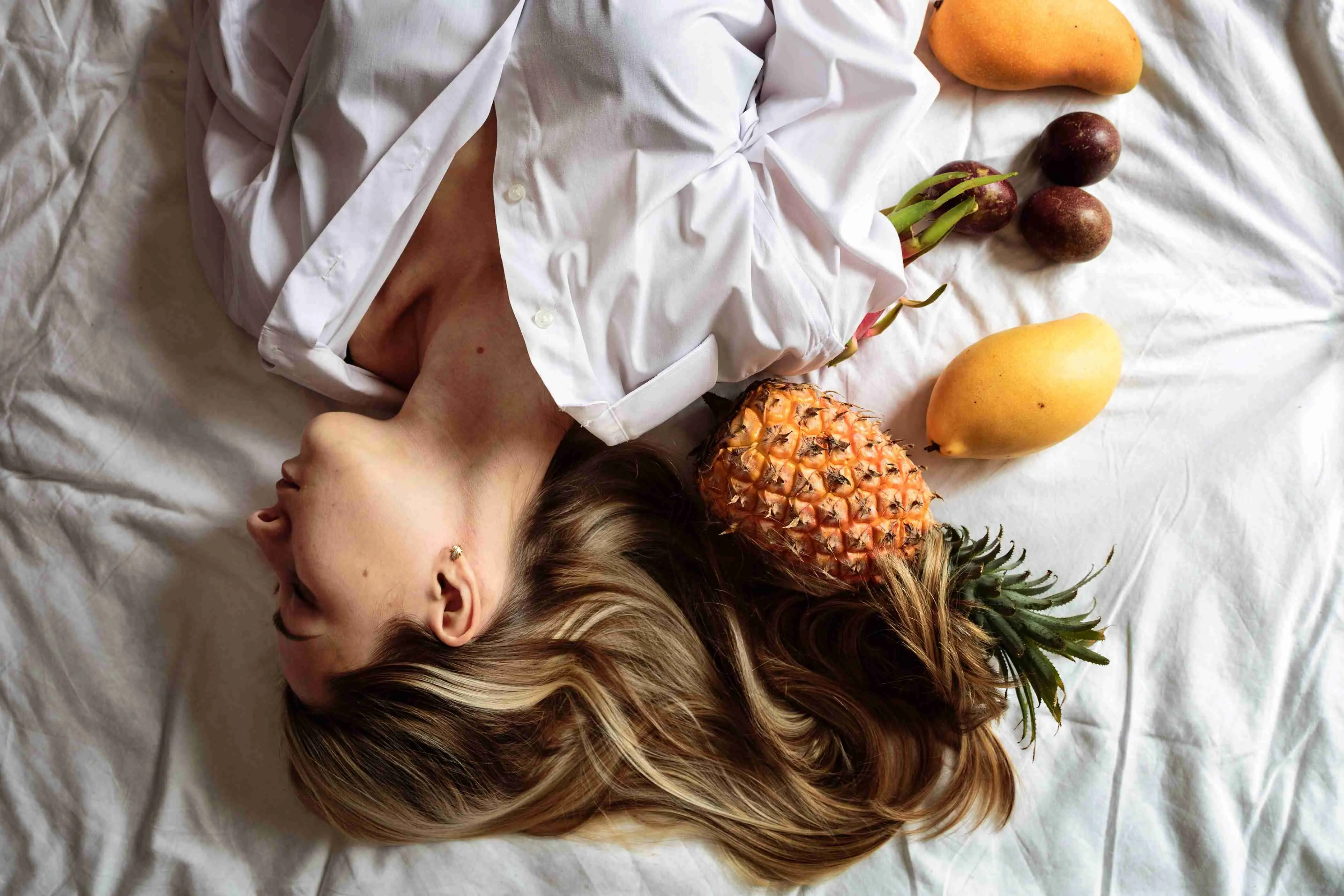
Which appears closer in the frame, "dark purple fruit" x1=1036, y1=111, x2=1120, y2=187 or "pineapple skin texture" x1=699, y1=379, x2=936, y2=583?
"pineapple skin texture" x1=699, y1=379, x2=936, y2=583

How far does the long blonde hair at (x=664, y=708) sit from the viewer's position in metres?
0.97

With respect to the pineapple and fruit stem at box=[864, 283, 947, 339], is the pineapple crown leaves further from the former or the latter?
fruit stem at box=[864, 283, 947, 339]

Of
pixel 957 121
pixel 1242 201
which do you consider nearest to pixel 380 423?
pixel 957 121

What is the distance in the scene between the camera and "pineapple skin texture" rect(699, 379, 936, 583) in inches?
36.8

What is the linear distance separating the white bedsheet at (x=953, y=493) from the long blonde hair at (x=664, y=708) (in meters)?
0.10

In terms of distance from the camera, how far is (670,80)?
3.00ft

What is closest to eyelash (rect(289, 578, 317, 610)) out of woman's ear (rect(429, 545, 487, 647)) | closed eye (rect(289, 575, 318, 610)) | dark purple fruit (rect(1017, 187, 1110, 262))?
closed eye (rect(289, 575, 318, 610))

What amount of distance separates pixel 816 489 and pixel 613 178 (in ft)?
1.35

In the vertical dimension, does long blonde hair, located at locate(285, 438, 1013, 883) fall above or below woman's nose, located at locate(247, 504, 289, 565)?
below

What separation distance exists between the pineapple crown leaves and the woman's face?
0.56m

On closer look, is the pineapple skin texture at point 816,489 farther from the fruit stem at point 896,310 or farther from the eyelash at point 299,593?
the eyelash at point 299,593

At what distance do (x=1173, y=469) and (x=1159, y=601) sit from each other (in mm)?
180

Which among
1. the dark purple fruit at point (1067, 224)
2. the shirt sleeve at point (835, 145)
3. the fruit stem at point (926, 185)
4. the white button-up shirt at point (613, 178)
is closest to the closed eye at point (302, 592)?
the white button-up shirt at point (613, 178)

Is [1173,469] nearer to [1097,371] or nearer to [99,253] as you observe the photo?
[1097,371]
